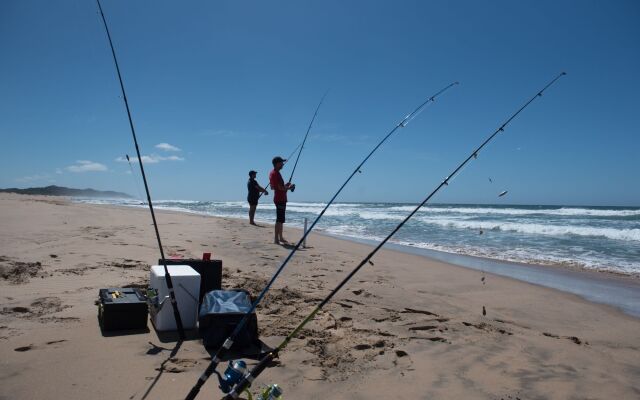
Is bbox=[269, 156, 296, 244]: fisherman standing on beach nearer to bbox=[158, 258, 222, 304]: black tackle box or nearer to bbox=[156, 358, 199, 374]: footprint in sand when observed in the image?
bbox=[158, 258, 222, 304]: black tackle box

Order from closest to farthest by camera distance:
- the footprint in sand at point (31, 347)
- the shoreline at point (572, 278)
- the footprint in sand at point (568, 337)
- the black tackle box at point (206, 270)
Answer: the footprint in sand at point (31, 347)
the footprint in sand at point (568, 337)
the black tackle box at point (206, 270)
the shoreline at point (572, 278)

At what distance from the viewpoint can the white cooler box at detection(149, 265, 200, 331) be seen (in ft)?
10.5

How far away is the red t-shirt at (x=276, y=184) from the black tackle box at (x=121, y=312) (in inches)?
187

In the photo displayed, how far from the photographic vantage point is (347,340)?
125 inches

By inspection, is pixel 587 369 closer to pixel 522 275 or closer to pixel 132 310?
pixel 132 310

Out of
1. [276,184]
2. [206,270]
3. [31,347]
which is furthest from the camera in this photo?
[276,184]

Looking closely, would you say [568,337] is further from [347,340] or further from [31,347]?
[31,347]

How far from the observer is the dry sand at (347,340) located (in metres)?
2.46

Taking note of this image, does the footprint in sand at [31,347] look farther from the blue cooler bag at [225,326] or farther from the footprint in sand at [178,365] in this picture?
the blue cooler bag at [225,326]

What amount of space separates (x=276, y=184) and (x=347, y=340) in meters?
5.07

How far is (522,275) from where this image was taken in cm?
668

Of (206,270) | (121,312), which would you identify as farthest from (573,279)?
(121,312)

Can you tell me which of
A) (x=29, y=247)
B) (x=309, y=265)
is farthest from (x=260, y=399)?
(x=29, y=247)

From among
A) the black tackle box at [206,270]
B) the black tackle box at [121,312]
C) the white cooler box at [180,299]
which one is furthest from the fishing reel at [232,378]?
the black tackle box at [206,270]
